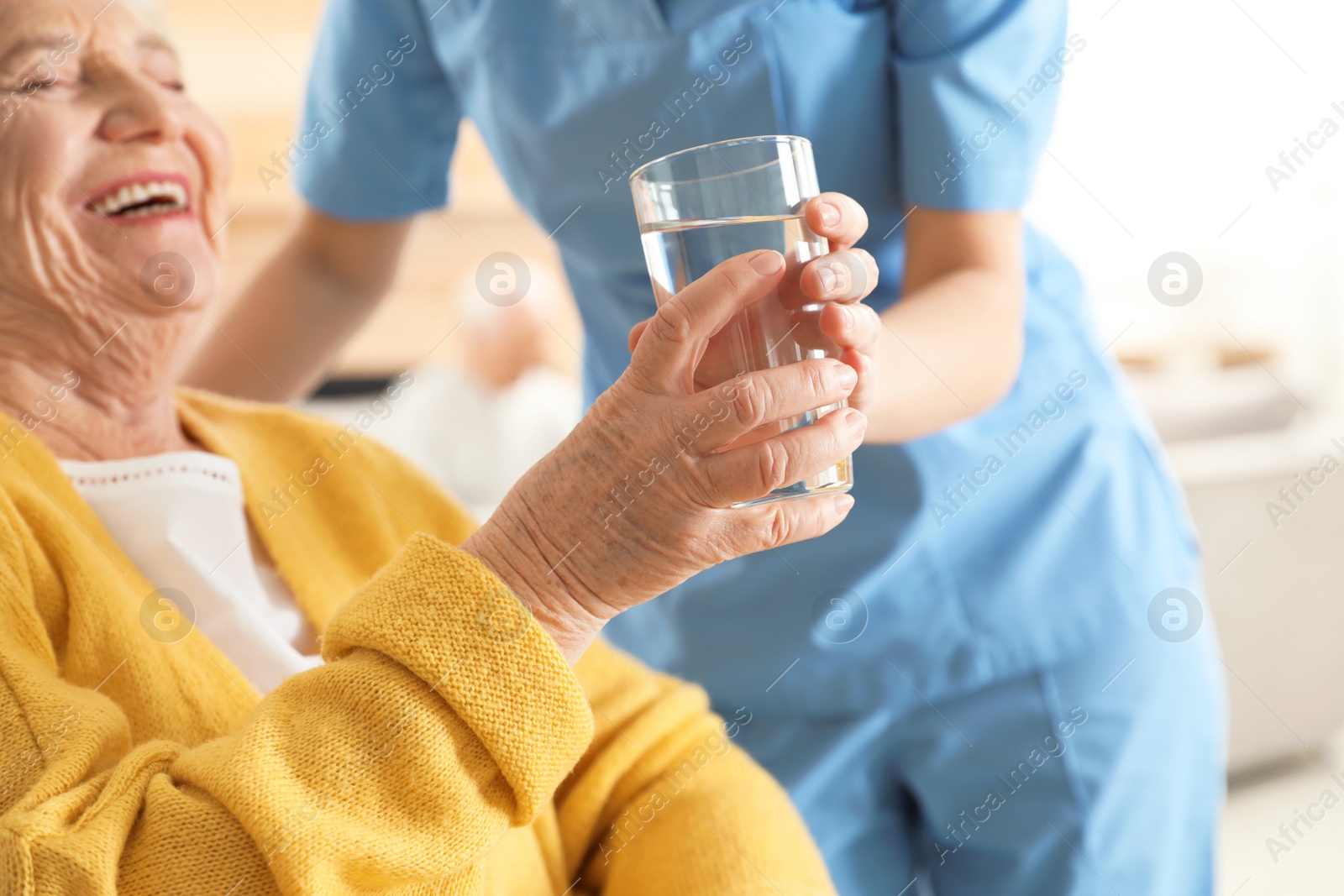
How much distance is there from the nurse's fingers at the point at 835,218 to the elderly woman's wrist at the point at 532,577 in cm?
24

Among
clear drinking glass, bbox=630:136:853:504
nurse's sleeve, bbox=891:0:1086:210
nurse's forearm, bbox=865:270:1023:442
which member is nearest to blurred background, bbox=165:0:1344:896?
nurse's sleeve, bbox=891:0:1086:210

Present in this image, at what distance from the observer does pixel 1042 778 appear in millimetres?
984

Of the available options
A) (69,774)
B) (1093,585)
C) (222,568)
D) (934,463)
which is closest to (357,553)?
(222,568)

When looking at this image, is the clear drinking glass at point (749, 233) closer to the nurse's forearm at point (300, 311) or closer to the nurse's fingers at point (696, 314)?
the nurse's fingers at point (696, 314)

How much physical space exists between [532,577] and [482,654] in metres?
0.05

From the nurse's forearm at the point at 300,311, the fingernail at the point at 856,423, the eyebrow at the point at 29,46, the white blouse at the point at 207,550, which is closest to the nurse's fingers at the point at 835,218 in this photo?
the fingernail at the point at 856,423

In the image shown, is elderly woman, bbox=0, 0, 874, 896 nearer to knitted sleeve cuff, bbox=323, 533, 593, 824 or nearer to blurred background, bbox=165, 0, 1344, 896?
knitted sleeve cuff, bbox=323, 533, 593, 824

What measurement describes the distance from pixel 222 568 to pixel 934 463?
0.63 metres

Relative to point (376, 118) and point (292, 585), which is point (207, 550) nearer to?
point (292, 585)

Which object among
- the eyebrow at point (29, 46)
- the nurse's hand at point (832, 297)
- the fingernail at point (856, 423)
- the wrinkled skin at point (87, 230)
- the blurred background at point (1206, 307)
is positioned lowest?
the blurred background at point (1206, 307)

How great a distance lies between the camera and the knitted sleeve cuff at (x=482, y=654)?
0.56 metres

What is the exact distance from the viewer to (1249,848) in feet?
7.79

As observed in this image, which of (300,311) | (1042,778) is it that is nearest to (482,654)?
(1042,778)

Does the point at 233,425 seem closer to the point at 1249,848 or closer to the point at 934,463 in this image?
the point at 934,463
